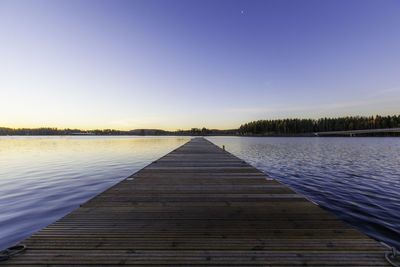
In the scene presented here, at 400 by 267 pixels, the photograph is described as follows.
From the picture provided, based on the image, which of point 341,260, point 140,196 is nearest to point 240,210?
point 341,260

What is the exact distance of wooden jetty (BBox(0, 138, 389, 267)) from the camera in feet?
7.40

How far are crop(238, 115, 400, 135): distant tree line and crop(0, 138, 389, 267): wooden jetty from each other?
142 metres

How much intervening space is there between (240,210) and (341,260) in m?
1.87

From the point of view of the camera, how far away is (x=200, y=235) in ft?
9.25

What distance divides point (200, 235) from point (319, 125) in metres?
159

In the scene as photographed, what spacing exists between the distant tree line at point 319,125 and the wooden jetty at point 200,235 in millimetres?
141522

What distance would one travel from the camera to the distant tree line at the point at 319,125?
4508 inches

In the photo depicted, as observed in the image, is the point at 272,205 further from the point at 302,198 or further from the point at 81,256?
the point at 81,256

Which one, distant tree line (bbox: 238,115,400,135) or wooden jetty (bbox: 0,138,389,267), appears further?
distant tree line (bbox: 238,115,400,135)

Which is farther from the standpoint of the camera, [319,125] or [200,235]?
[319,125]

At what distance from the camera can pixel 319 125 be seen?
12988 cm

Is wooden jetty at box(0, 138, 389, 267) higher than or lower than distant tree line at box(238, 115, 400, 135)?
lower

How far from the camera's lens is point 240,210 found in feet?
12.6

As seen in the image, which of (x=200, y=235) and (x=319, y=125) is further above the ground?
(x=319, y=125)
